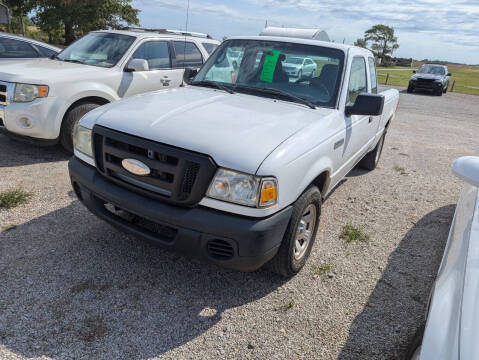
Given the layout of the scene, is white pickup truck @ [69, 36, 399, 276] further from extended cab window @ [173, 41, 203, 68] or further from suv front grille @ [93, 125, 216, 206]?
extended cab window @ [173, 41, 203, 68]

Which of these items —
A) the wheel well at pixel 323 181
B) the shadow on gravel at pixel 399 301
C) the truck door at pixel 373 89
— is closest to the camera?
the shadow on gravel at pixel 399 301

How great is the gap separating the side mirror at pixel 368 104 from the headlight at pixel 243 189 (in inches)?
59.1

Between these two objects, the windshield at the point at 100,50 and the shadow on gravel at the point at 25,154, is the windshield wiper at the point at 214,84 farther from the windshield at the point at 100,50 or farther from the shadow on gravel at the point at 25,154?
the shadow on gravel at the point at 25,154

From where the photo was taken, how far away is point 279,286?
10.0 ft

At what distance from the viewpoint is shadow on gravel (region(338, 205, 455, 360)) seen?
2.54 metres

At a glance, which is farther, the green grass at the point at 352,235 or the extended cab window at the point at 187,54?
the extended cab window at the point at 187,54

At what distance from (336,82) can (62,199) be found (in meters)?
3.14

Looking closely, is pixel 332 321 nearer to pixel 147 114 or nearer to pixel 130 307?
pixel 130 307

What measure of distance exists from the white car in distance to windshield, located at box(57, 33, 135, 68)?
10.5 ft

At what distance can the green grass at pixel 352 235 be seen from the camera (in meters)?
3.94

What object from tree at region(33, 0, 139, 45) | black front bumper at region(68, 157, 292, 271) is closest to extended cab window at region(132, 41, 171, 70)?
black front bumper at region(68, 157, 292, 271)

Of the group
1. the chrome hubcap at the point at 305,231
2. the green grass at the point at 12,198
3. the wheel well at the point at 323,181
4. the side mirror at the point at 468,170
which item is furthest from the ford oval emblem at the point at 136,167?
the green grass at the point at 12,198

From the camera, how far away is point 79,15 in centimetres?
2492

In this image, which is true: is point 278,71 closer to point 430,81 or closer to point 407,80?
point 430,81
